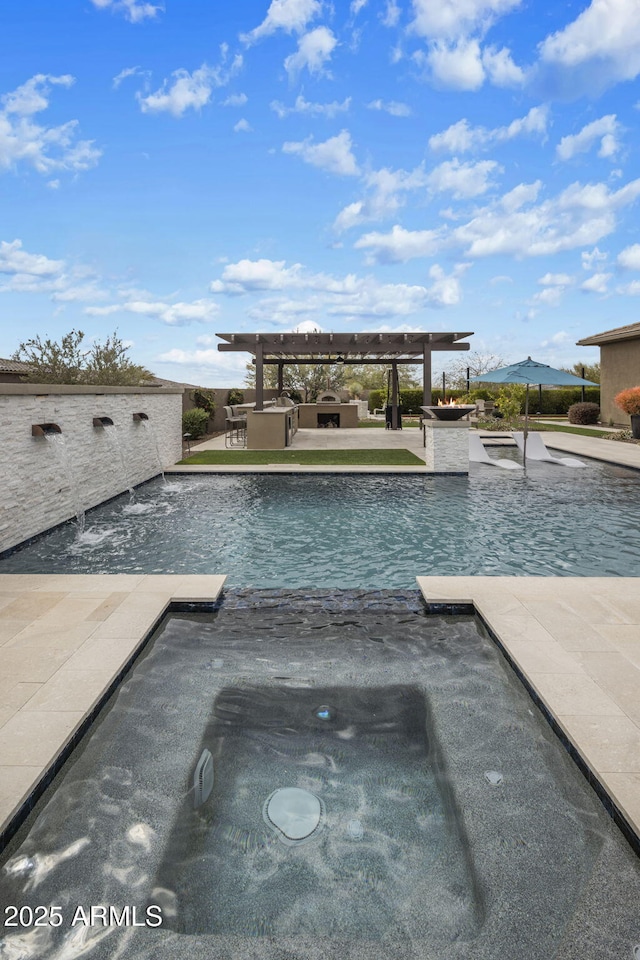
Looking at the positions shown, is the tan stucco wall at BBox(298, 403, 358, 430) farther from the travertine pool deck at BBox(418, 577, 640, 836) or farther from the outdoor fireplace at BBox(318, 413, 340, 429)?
the travertine pool deck at BBox(418, 577, 640, 836)

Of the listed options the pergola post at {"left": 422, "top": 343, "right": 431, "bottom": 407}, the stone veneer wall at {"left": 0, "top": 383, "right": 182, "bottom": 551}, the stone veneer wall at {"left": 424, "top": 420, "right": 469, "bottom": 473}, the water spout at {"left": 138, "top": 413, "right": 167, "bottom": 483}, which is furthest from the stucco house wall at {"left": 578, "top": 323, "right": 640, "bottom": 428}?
the stone veneer wall at {"left": 0, "top": 383, "right": 182, "bottom": 551}

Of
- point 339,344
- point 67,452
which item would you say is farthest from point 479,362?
point 67,452

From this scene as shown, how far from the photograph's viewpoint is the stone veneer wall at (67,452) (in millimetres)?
6879

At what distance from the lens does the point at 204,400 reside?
2203 centimetres

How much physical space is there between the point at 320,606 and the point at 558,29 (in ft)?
54.0

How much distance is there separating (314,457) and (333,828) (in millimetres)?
11941

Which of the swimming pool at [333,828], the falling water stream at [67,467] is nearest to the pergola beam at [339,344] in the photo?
the falling water stream at [67,467]

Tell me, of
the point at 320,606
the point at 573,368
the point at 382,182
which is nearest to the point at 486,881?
the point at 320,606

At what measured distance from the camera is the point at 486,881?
229cm

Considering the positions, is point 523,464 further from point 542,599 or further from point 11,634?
point 11,634

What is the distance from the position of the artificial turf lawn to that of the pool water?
1.89m

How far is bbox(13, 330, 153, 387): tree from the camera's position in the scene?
16.7 meters

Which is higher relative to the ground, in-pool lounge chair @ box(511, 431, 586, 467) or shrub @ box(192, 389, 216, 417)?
shrub @ box(192, 389, 216, 417)

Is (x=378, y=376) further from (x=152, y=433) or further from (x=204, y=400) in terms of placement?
(x=152, y=433)
